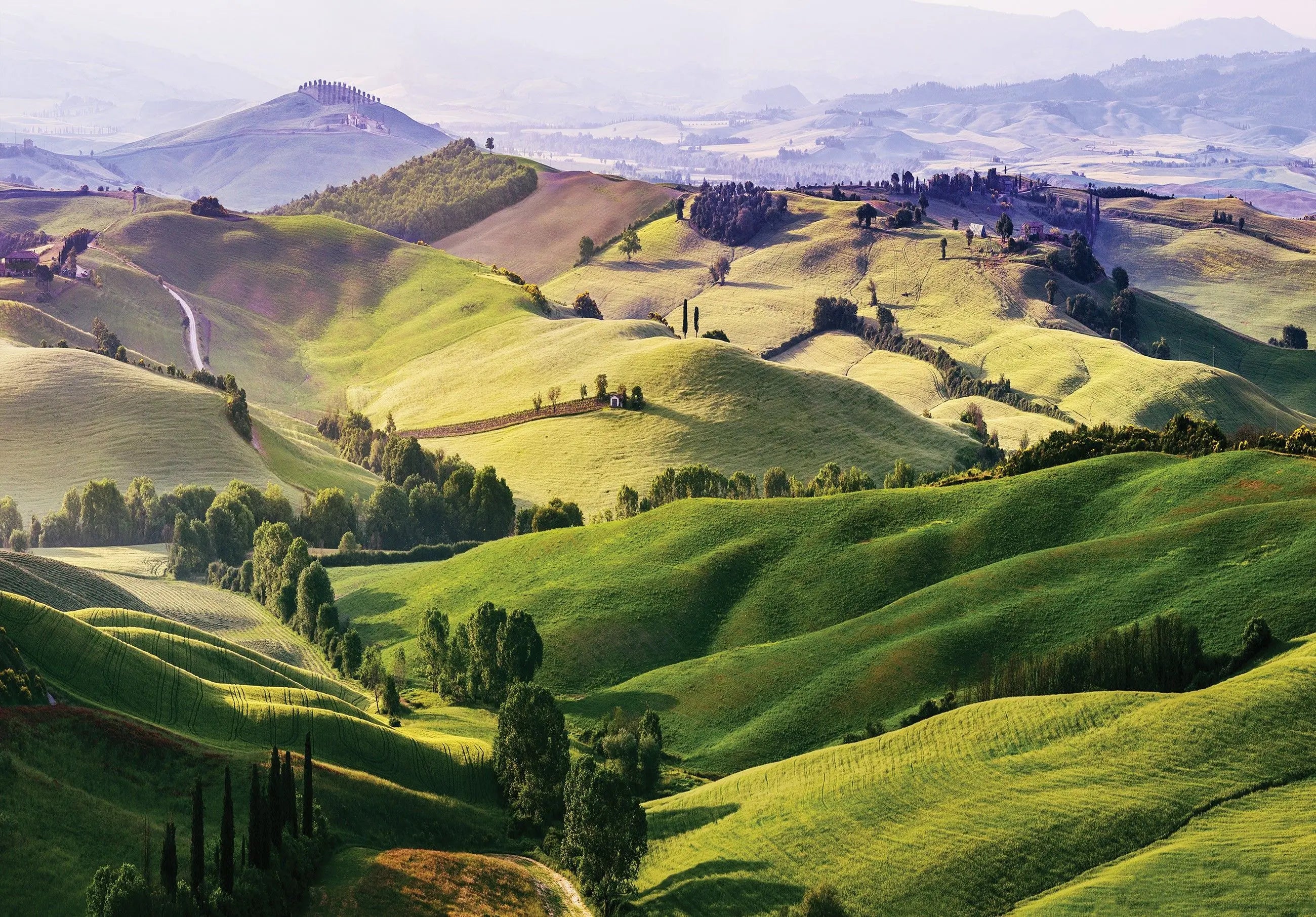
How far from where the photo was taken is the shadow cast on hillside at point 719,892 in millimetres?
64688

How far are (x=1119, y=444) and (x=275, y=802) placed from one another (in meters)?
88.1

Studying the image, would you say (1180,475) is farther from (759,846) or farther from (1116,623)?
(759,846)

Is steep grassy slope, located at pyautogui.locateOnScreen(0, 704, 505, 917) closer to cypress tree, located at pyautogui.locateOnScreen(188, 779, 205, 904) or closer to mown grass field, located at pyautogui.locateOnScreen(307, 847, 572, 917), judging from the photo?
mown grass field, located at pyautogui.locateOnScreen(307, 847, 572, 917)

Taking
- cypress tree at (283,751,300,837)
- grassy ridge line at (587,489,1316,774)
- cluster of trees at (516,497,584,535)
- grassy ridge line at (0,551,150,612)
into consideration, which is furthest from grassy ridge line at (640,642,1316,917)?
cluster of trees at (516,497,584,535)

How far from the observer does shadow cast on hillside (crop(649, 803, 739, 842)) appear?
74.9m

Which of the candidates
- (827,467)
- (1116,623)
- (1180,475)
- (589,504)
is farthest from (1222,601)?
(589,504)

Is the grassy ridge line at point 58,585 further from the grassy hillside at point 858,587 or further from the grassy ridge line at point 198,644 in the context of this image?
the grassy hillside at point 858,587

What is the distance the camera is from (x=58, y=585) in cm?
10525

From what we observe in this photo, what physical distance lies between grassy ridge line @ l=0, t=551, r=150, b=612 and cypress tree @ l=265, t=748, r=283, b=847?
32.1 metres

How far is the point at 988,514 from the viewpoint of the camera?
112812 millimetres

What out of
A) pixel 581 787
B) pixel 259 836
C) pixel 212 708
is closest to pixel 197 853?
pixel 259 836

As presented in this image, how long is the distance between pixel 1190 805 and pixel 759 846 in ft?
70.1

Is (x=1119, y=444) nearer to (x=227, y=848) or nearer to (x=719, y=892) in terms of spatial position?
(x=719, y=892)

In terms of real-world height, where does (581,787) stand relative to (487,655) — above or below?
above
